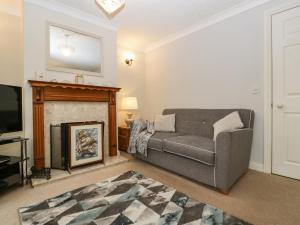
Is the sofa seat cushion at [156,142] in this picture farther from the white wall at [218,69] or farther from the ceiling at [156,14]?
the ceiling at [156,14]

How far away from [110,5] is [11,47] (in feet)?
6.64

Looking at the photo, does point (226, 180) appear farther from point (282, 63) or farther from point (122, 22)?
point (122, 22)

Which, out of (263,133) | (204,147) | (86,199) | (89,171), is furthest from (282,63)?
(89,171)

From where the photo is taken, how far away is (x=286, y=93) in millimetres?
2277

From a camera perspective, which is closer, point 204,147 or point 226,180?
point 226,180

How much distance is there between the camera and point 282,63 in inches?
90.3

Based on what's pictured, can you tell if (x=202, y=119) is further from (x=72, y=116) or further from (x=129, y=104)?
(x=72, y=116)

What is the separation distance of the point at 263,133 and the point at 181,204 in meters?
1.63

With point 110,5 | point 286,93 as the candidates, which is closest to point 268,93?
point 286,93

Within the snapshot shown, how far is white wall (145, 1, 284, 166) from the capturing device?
2531 mm

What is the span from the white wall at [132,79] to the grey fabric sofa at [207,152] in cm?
158

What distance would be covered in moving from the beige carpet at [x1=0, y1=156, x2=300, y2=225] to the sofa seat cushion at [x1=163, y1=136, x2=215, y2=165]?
35 centimetres

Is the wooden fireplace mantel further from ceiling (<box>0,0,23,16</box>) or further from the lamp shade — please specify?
ceiling (<box>0,0,23,16</box>)

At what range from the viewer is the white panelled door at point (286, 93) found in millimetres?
2193
